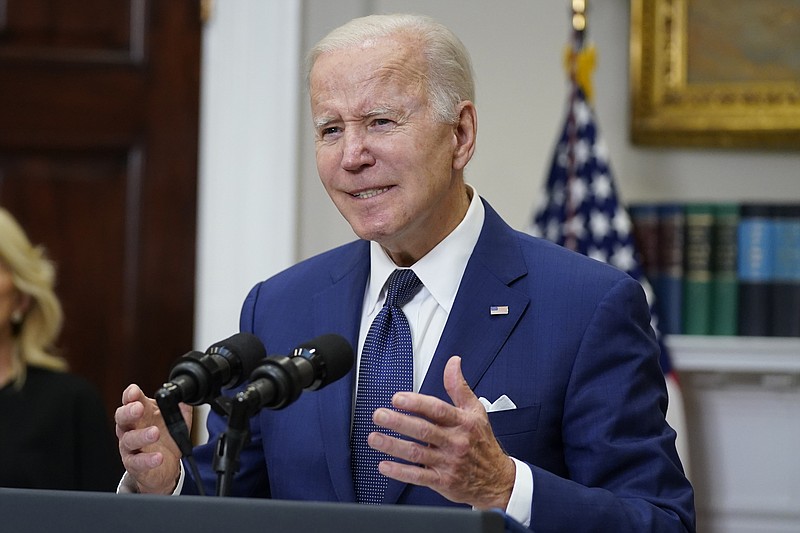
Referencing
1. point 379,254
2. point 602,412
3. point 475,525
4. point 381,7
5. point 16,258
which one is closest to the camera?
point 475,525

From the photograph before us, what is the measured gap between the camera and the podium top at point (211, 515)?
4.15ft

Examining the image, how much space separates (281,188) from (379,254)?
1.84 metres

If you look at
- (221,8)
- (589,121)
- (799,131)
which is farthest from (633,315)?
(221,8)

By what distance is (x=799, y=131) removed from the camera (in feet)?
12.4

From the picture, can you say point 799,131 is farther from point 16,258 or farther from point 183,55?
point 16,258

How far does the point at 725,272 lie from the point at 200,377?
257cm

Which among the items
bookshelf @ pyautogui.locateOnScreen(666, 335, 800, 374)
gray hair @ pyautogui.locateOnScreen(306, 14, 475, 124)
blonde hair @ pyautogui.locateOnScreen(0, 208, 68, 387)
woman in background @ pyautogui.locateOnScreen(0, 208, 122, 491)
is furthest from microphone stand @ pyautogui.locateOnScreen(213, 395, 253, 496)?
bookshelf @ pyautogui.locateOnScreen(666, 335, 800, 374)

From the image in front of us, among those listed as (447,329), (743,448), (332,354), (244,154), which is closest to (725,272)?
(743,448)

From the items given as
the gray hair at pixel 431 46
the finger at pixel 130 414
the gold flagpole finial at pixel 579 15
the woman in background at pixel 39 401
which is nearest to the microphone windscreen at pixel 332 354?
the finger at pixel 130 414

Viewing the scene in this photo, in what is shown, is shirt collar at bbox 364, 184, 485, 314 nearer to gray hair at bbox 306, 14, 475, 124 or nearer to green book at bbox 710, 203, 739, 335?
gray hair at bbox 306, 14, 475, 124

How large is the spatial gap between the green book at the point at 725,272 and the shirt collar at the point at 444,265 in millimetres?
1754

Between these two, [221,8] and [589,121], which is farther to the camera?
[221,8]

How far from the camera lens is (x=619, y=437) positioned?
188 cm

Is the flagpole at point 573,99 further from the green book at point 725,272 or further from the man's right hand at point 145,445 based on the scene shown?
the man's right hand at point 145,445
